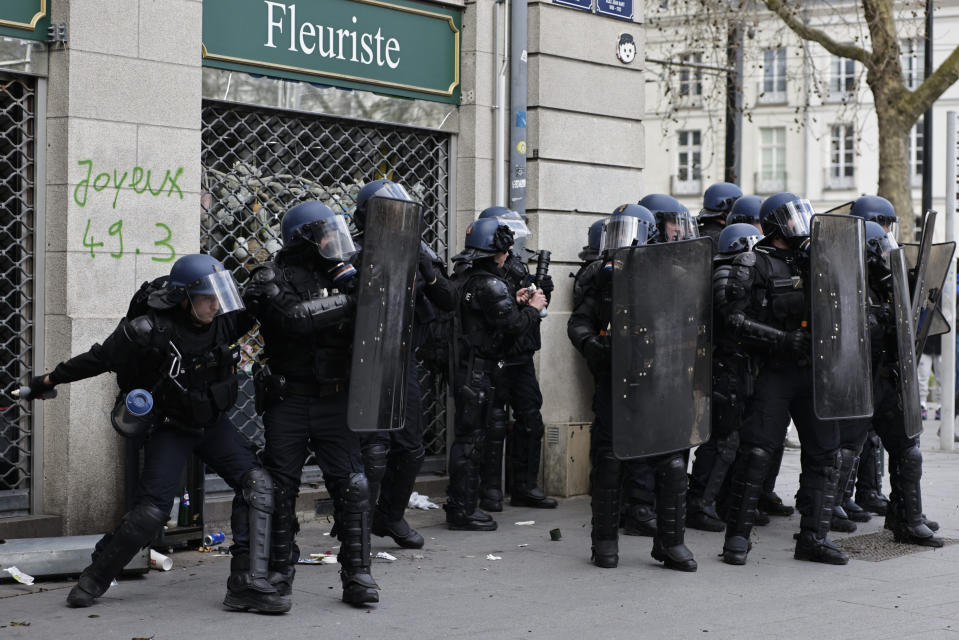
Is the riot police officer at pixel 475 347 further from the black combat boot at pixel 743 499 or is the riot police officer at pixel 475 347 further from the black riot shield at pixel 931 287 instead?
the black riot shield at pixel 931 287

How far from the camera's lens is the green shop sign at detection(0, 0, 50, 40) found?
6.74 metres

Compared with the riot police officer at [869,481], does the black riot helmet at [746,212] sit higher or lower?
higher

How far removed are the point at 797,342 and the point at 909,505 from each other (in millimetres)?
1513

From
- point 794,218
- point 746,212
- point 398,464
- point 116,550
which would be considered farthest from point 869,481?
point 116,550

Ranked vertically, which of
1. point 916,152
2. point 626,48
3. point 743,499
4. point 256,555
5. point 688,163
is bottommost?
point 256,555

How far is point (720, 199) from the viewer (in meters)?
8.91

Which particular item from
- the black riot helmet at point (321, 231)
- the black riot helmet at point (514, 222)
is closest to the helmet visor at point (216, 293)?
the black riot helmet at point (321, 231)

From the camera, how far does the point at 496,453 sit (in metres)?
8.45

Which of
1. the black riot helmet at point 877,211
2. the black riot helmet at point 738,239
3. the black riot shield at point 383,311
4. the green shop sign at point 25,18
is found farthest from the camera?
the black riot helmet at point 877,211

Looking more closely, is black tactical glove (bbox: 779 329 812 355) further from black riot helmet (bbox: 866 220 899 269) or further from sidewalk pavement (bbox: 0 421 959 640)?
sidewalk pavement (bbox: 0 421 959 640)

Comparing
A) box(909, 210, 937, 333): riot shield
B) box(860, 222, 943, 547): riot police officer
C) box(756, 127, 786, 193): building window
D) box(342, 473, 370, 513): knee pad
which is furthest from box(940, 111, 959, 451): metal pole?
box(756, 127, 786, 193): building window

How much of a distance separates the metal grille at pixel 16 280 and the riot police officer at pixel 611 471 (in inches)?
116

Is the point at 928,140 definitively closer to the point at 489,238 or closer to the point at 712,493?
the point at 712,493

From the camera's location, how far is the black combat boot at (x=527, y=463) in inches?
344
